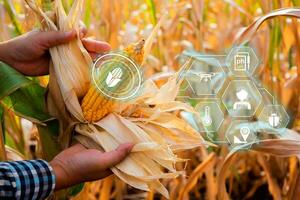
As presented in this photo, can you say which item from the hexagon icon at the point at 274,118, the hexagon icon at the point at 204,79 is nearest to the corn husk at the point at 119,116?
the hexagon icon at the point at 204,79

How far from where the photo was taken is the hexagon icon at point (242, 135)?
104 cm

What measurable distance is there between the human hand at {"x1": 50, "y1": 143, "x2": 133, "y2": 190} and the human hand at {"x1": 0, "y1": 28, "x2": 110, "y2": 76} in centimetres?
15

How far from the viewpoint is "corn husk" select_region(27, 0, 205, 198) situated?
0.84 metres

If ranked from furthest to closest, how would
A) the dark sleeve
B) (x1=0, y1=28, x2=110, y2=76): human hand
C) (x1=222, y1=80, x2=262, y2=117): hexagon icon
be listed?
(x1=222, y1=80, x2=262, y2=117): hexagon icon, (x1=0, y1=28, x2=110, y2=76): human hand, the dark sleeve

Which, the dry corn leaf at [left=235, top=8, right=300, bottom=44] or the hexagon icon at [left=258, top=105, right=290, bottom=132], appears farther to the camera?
the hexagon icon at [left=258, top=105, right=290, bottom=132]

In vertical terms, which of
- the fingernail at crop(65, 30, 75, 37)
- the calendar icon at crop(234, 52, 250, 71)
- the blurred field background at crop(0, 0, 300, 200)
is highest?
the fingernail at crop(65, 30, 75, 37)

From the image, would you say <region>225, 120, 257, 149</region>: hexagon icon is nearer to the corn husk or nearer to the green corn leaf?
the corn husk

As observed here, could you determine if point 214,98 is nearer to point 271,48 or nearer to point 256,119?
point 256,119

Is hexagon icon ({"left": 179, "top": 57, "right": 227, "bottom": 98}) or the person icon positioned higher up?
hexagon icon ({"left": 179, "top": 57, "right": 227, "bottom": 98})

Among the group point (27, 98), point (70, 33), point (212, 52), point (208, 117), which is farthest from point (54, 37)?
point (212, 52)

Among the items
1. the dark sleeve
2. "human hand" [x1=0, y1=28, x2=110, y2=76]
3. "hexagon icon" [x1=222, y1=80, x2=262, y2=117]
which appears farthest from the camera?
"hexagon icon" [x1=222, y1=80, x2=262, y2=117]

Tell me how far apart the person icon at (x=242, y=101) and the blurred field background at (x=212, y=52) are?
9 centimetres

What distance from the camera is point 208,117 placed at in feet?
3.35
